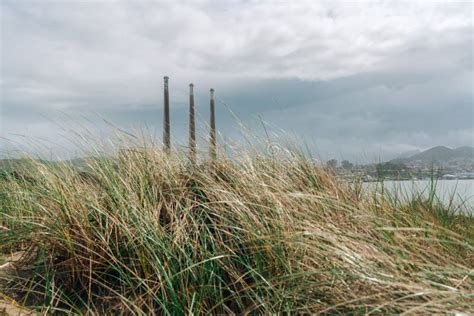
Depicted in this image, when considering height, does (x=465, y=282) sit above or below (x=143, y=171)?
below

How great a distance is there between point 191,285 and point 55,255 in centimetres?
97

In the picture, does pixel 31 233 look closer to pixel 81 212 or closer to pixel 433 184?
pixel 81 212

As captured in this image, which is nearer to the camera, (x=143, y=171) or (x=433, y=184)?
(x=143, y=171)

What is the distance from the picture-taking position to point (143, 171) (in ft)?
9.23

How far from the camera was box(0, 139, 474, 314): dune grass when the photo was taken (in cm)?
159

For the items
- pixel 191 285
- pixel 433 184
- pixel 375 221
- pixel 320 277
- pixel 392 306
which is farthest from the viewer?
pixel 433 184

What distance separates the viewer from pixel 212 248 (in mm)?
2180

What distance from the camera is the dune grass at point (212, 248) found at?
1.59m

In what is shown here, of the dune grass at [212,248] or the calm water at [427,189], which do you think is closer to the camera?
the dune grass at [212,248]

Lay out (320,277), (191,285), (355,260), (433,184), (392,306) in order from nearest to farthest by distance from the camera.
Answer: (392,306) < (355,260) < (320,277) < (191,285) < (433,184)

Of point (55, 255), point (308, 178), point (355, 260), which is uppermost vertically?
point (308, 178)

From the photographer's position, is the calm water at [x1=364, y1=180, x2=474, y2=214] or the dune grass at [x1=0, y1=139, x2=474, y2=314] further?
the calm water at [x1=364, y1=180, x2=474, y2=214]

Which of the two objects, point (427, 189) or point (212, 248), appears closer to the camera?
point (212, 248)

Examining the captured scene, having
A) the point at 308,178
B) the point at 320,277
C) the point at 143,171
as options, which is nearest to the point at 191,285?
the point at 320,277
